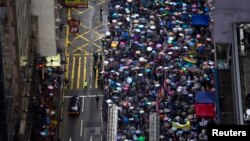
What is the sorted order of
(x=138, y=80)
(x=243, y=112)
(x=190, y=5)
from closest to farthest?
1. (x=243, y=112)
2. (x=138, y=80)
3. (x=190, y=5)

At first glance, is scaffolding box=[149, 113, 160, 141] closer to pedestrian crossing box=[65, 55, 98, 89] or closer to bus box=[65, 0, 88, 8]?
pedestrian crossing box=[65, 55, 98, 89]

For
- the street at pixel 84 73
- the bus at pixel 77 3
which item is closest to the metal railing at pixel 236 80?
the street at pixel 84 73

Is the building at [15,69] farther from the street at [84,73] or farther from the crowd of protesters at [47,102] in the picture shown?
the street at [84,73]

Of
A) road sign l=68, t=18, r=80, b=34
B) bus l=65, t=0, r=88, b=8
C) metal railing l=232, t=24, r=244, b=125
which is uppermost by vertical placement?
bus l=65, t=0, r=88, b=8

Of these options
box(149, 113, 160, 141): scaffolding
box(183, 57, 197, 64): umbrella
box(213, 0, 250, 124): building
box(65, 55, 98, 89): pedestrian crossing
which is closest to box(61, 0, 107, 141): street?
box(65, 55, 98, 89): pedestrian crossing

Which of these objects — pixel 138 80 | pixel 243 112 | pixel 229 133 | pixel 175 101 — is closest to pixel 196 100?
pixel 175 101

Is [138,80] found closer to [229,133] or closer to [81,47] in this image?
[81,47]
